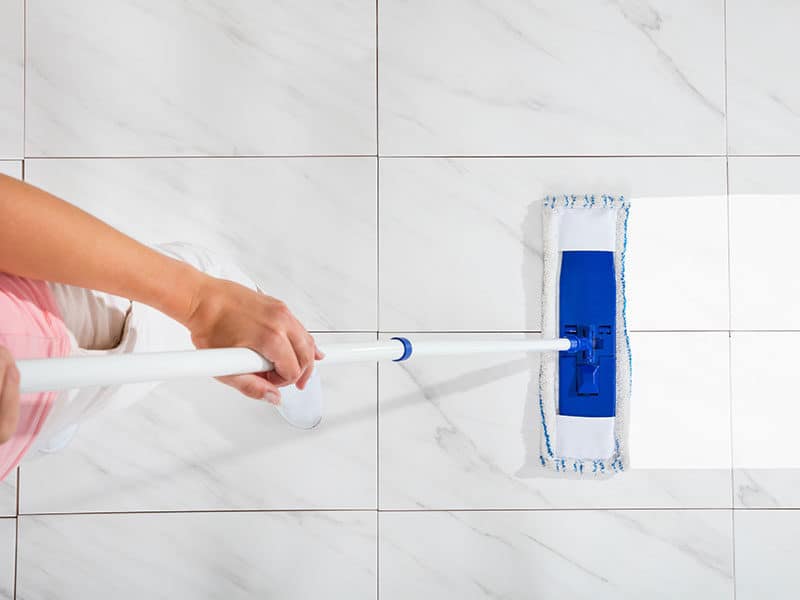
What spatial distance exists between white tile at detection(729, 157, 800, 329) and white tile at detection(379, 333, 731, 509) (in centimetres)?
8

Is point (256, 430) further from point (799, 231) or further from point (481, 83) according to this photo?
point (799, 231)

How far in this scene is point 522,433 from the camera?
1110 mm

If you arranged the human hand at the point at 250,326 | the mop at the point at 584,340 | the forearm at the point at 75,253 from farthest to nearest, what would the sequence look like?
the mop at the point at 584,340, the human hand at the point at 250,326, the forearm at the point at 75,253

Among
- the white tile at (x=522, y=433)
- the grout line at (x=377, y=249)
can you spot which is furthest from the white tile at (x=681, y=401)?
the grout line at (x=377, y=249)

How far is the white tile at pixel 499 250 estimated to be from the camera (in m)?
1.10

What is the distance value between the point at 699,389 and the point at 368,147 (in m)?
0.75

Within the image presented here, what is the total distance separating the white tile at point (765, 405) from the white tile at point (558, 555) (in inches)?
5.1

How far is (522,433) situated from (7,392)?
91 centimetres

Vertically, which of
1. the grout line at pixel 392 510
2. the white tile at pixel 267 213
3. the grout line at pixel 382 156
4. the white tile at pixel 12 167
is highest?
the grout line at pixel 382 156

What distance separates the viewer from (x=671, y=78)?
3.65 ft

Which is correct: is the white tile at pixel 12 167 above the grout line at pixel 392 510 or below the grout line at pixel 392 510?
above

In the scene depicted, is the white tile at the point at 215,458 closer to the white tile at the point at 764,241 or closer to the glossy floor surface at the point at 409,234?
the glossy floor surface at the point at 409,234

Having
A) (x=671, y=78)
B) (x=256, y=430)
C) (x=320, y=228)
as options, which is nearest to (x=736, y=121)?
(x=671, y=78)

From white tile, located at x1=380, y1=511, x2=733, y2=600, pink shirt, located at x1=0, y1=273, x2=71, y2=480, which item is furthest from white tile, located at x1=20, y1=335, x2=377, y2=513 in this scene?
pink shirt, located at x1=0, y1=273, x2=71, y2=480
